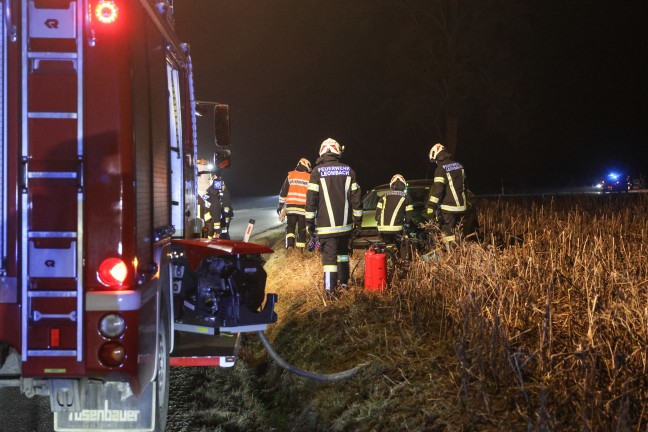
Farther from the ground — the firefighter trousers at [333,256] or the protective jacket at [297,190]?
the protective jacket at [297,190]

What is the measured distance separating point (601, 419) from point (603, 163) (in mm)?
59347

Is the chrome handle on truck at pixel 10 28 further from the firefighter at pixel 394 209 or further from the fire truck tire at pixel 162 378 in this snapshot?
the firefighter at pixel 394 209

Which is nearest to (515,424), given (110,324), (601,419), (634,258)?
(601,419)

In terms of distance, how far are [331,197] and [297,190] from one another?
168 inches

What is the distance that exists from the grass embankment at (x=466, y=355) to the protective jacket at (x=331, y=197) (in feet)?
2.74

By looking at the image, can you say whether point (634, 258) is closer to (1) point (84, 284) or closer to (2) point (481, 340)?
(2) point (481, 340)

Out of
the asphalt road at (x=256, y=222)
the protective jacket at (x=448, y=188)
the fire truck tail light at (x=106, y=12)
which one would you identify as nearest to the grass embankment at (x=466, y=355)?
the protective jacket at (x=448, y=188)

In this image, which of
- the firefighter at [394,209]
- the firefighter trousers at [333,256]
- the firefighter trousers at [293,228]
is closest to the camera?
the firefighter trousers at [333,256]

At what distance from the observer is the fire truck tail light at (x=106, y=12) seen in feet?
11.3

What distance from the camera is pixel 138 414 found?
13.7 ft

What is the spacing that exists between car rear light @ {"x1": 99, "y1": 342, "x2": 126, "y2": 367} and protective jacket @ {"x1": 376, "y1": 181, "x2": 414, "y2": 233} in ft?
23.9

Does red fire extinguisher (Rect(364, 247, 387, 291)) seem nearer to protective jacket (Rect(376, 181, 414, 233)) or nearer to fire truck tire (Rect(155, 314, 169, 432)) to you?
protective jacket (Rect(376, 181, 414, 233))

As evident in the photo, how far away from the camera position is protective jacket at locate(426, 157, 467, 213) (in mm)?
9648

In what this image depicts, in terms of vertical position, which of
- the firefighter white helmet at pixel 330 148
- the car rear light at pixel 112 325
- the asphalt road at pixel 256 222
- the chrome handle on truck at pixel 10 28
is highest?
the chrome handle on truck at pixel 10 28
